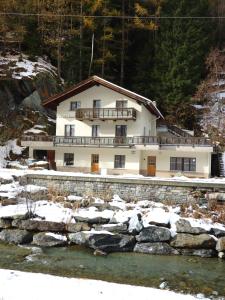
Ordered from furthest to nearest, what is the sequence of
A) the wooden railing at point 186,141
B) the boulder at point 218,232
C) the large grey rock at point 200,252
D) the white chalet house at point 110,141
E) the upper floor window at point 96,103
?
1. the upper floor window at point 96,103
2. the white chalet house at point 110,141
3. the wooden railing at point 186,141
4. the boulder at point 218,232
5. the large grey rock at point 200,252

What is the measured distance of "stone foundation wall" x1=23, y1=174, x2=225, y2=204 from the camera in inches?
957

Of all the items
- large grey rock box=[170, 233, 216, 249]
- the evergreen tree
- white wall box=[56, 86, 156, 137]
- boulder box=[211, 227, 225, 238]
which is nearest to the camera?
large grey rock box=[170, 233, 216, 249]

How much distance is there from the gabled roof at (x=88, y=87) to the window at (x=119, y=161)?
239 inches

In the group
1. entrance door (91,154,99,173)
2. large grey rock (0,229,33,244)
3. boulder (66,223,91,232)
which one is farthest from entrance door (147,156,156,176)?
large grey rock (0,229,33,244)

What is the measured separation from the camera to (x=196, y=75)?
5119 cm

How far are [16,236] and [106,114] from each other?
20.4 metres

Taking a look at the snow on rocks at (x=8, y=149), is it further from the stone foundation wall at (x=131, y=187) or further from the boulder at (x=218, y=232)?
the boulder at (x=218, y=232)

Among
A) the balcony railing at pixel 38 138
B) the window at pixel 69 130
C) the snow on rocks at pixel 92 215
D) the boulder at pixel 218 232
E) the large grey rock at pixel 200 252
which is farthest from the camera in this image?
the window at pixel 69 130

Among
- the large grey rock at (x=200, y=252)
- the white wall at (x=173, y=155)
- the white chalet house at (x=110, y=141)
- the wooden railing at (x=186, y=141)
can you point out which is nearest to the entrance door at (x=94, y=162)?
the white chalet house at (x=110, y=141)

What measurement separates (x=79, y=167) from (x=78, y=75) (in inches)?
792

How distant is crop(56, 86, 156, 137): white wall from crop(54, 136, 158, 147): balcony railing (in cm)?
123

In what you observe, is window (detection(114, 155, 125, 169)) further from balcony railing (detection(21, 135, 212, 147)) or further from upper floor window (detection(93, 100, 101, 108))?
upper floor window (detection(93, 100, 101, 108))

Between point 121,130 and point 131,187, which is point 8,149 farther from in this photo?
point 131,187

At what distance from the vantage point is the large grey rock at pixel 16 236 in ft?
61.8
